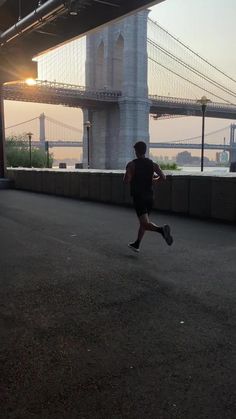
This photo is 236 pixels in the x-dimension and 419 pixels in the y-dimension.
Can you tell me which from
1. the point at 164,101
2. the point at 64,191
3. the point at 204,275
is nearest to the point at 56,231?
the point at 204,275

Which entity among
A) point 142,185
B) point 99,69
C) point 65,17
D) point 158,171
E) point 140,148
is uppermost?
point 99,69

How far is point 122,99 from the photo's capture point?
75.9m

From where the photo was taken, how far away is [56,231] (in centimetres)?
925

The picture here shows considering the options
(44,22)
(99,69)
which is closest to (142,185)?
(44,22)

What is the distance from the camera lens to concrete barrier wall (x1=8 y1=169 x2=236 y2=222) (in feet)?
34.1

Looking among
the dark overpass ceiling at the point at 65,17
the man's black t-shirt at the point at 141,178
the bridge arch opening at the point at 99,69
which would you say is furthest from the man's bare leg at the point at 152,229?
the bridge arch opening at the point at 99,69

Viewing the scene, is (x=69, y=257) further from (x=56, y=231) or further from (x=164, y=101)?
(x=164, y=101)

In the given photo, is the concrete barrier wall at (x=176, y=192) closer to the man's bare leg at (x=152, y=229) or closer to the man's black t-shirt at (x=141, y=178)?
the man's bare leg at (x=152, y=229)

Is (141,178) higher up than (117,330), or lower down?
higher up

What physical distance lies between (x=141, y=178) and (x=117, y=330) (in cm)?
352

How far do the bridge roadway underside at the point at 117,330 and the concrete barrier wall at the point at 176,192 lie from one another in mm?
2867

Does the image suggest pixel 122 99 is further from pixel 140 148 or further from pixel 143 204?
pixel 143 204

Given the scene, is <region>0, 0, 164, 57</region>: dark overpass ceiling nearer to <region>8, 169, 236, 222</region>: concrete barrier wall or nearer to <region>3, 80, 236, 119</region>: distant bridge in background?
<region>8, 169, 236, 222</region>: concrete barrier wall

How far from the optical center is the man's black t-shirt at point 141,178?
703 cm
